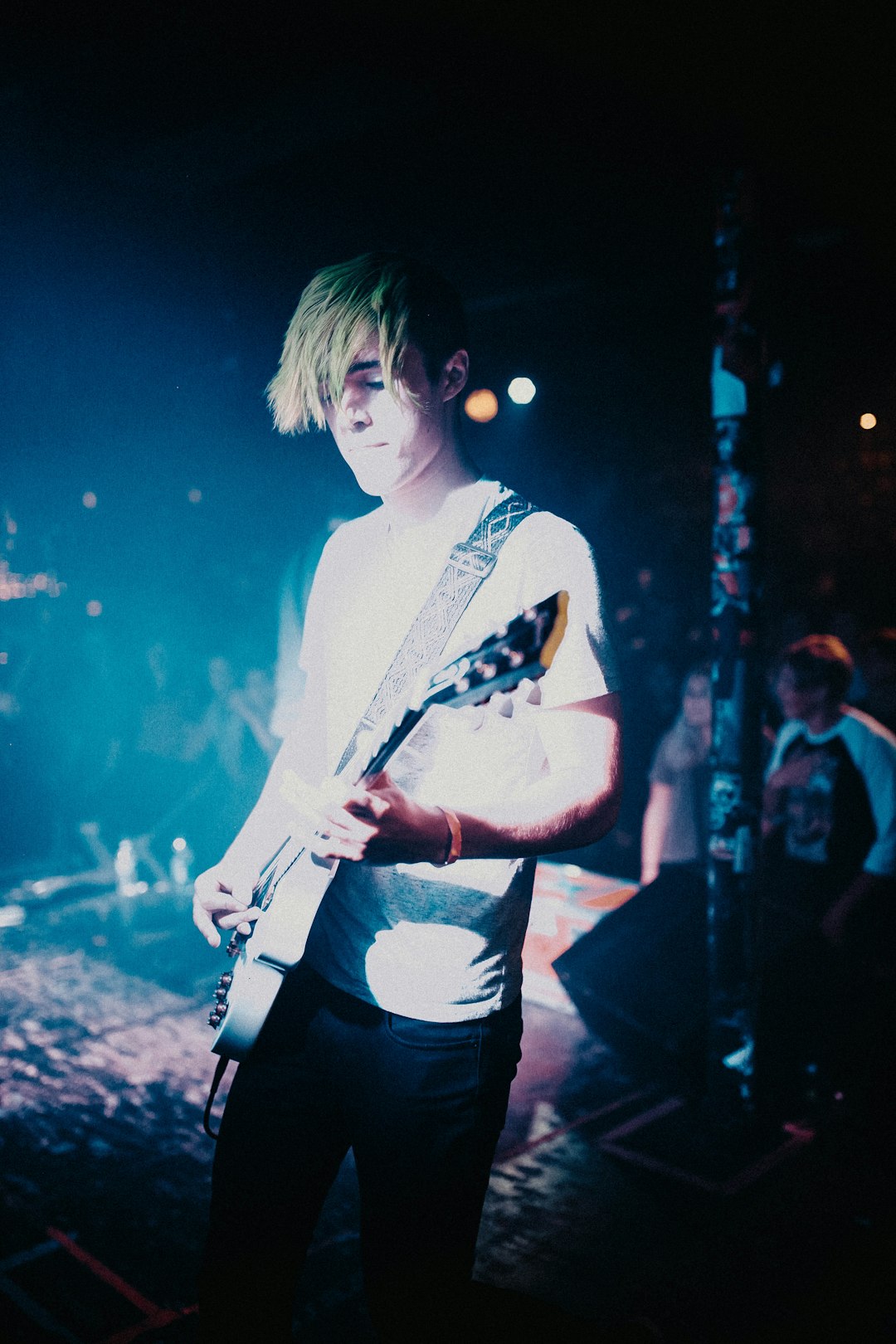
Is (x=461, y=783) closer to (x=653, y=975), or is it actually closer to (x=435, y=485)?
(x=435, y=485)

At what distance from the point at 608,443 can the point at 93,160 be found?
188 inches

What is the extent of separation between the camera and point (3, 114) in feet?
12.9

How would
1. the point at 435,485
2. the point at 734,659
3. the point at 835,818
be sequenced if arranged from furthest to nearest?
the point at 835,818 → the point at 734,659 → the point at 435,485

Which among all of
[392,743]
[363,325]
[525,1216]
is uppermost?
[363,325]

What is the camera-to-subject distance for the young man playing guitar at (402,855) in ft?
4.58

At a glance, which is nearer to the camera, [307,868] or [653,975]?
[307,868]

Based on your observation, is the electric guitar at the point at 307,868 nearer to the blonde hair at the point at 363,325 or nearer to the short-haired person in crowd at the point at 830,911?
the blonde hair at the point at 363,325

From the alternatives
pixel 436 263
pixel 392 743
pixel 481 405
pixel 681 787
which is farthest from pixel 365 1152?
pixel 481 405

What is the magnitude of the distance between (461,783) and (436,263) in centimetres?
560

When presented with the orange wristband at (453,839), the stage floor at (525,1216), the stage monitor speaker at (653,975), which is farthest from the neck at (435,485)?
the stage monitor speaker at (653,975)

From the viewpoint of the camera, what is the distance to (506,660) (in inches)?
46.9

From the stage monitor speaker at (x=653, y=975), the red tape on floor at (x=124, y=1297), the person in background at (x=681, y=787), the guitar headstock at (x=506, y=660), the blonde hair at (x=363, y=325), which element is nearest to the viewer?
the guitar headstock at (x=506, y=660)

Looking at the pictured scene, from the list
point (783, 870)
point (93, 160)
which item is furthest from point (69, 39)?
point (783, 870)

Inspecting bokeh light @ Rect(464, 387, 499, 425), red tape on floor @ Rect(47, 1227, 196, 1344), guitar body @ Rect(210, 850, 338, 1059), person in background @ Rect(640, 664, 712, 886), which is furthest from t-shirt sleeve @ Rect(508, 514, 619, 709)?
bokeh light @ Rect(464, 387, 499, 425)
